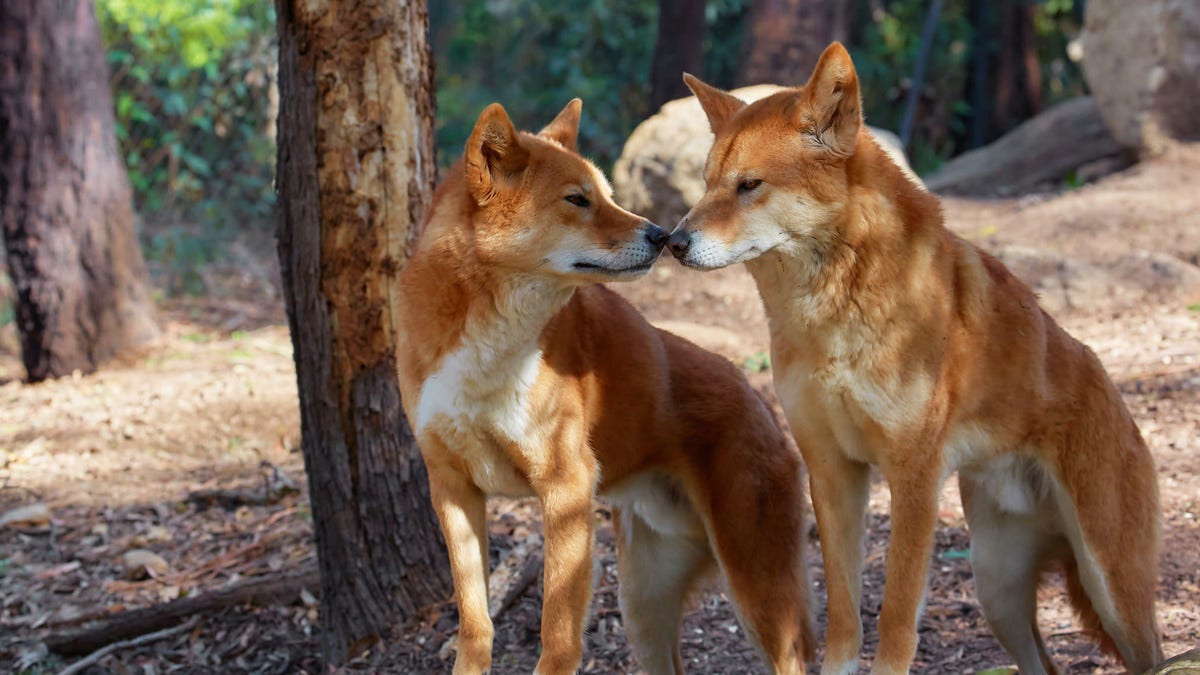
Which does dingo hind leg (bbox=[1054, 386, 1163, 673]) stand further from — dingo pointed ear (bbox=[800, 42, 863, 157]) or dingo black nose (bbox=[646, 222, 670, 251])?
dingo black nose (bbox=[646, 222, 670, 251])

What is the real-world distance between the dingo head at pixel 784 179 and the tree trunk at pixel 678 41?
1044 centimetres

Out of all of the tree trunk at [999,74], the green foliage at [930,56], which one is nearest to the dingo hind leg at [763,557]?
the green foliage at [930,56]

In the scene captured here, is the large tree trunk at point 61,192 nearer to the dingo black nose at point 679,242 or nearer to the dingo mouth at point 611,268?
the dingo mouth at point 611,268

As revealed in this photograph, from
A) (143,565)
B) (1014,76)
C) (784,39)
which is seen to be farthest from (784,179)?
(1014,76)

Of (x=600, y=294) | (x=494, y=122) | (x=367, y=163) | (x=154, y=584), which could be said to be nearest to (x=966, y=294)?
(x=600, y=294)

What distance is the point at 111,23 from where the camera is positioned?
475 inches

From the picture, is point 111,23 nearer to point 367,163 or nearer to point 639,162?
point 639,162

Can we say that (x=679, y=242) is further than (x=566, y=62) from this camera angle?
No

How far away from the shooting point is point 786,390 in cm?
354

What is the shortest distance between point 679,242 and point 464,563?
1.17m

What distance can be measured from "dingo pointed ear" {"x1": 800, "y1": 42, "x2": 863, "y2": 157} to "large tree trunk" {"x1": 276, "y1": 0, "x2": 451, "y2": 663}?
1.56 metres

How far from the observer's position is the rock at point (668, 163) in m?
9.33

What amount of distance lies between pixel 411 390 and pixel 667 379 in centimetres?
88

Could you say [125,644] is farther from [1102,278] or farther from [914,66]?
[914,66]
